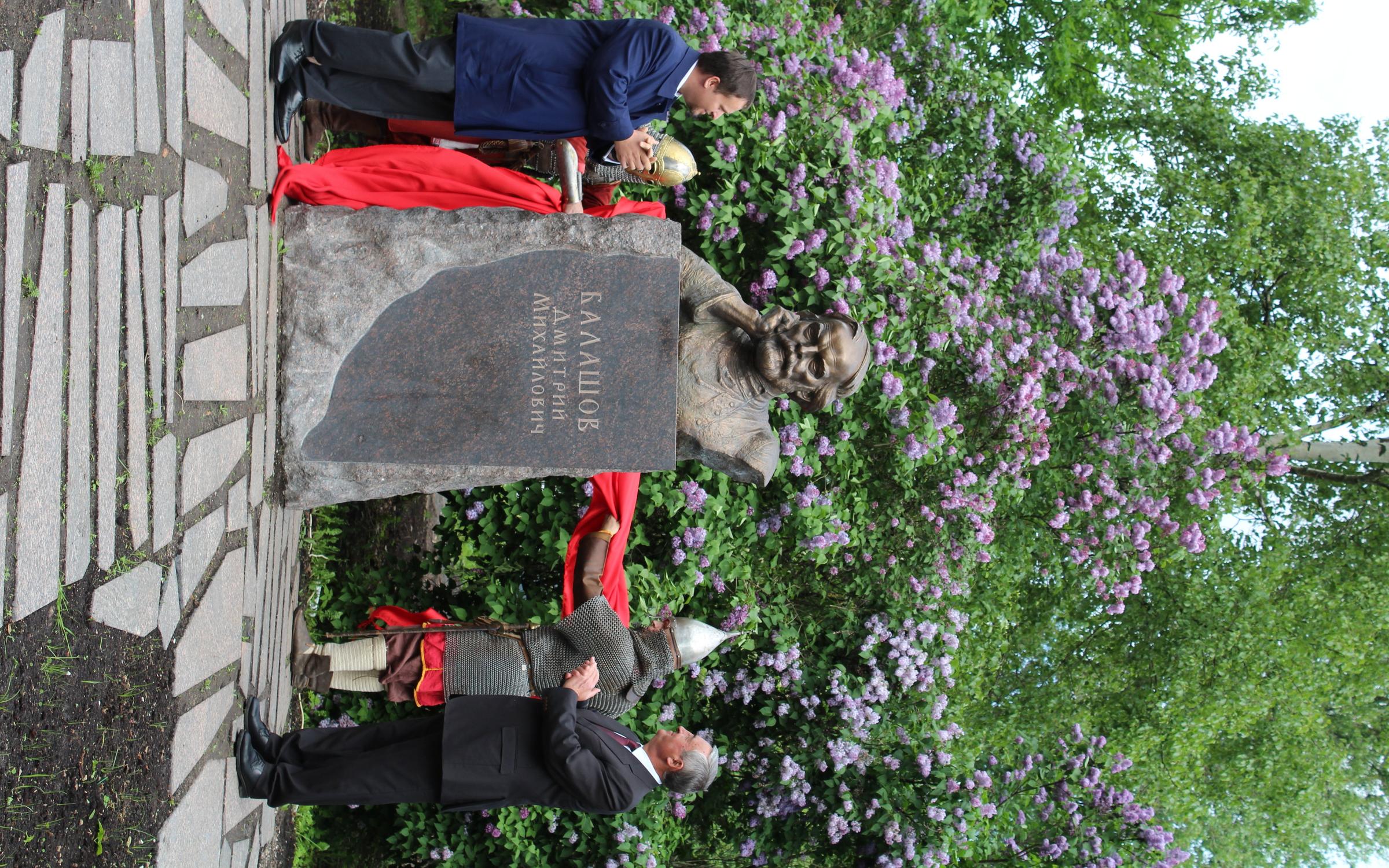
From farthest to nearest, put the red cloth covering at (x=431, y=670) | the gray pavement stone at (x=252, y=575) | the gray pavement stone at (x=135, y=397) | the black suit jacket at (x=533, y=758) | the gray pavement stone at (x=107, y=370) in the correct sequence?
the red cloth covering at (x=431, y=670), the black suit jacket at (x=533, y=758), the gray pavement stone at (x=252, y=575), the gray pavement stone at (x=135, y=397), the gray pavement stone at (x=107, y=370)

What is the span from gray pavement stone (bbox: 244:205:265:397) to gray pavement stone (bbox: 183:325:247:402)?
67 millimetres

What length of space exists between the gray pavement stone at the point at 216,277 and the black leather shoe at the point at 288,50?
0.85 m

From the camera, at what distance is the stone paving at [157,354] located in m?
2.59

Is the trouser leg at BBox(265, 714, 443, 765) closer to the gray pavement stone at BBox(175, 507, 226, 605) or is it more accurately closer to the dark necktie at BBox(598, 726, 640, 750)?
the dark necktie at BBox(598, 726, 640, 750)

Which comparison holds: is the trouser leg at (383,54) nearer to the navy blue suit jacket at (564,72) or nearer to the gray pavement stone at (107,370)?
the navy blue suit jacket at (564,72)

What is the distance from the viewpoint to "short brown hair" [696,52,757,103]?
4.27 metres

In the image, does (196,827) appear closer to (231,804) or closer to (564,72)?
(231,804)

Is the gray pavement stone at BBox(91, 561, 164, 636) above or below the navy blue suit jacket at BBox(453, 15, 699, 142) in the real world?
below

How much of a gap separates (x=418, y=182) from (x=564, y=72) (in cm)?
83

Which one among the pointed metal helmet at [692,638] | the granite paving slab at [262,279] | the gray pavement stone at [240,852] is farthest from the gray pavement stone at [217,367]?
the pointed metal helmet at [692,638]

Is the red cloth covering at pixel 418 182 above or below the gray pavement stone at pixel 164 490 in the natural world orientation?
above

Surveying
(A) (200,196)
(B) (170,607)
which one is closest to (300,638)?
(B) (170,607)

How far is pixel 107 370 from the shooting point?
2.89m

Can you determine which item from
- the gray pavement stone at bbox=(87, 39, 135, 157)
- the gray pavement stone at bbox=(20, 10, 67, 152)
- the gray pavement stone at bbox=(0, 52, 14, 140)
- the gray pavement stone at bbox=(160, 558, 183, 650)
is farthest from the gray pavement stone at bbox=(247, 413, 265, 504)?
the gray pavement stone at bbox=(0, 52, 14, 140)
